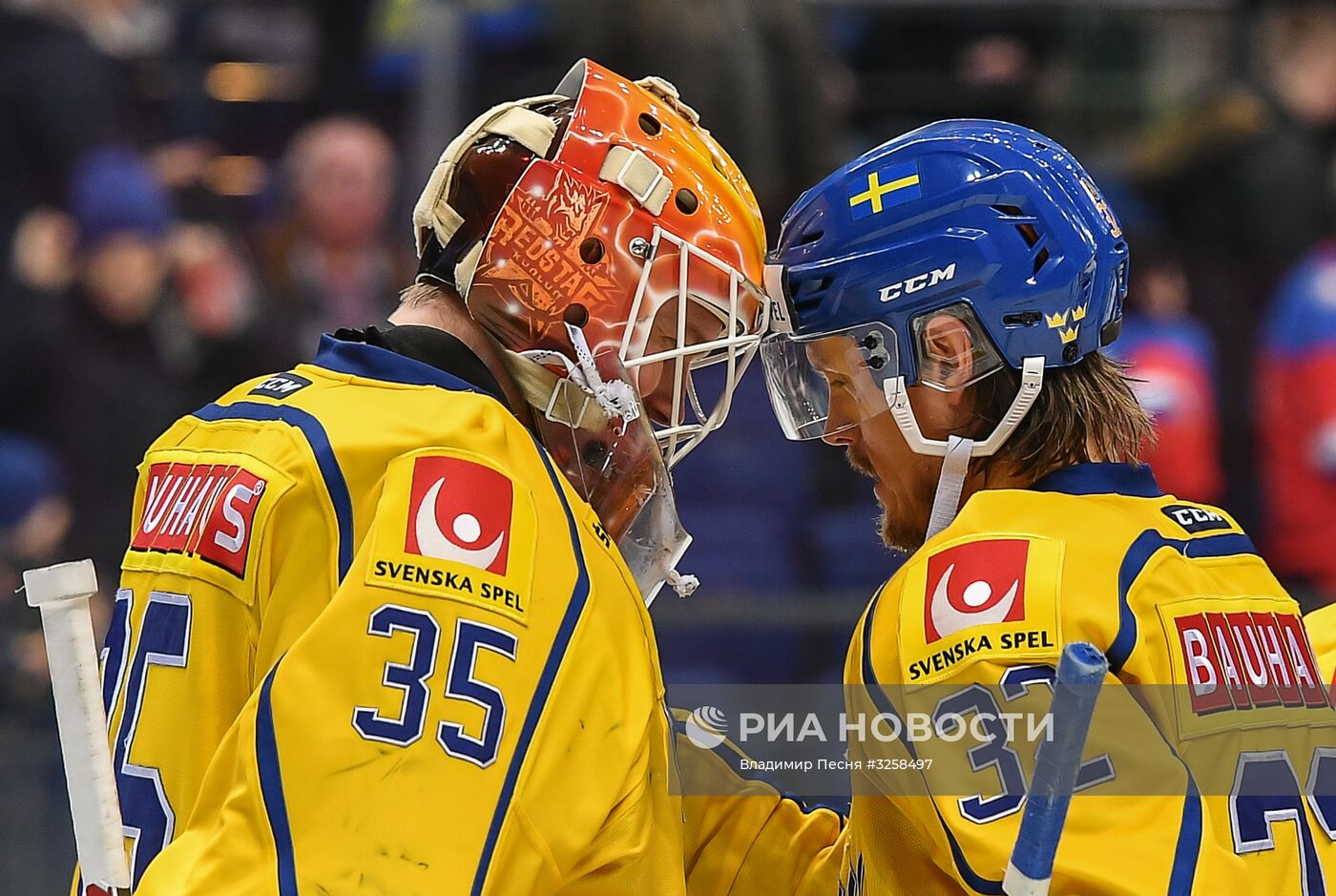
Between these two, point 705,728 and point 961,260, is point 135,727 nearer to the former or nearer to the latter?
point 705,728

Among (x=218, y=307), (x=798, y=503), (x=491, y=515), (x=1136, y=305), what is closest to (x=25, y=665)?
(x=218, y=307)

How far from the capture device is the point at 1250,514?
6.20 meters

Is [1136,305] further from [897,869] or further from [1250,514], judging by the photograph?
[897,869]

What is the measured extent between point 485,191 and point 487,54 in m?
3.65

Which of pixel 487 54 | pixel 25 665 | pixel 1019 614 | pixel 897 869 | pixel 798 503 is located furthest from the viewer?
pixel 487 54

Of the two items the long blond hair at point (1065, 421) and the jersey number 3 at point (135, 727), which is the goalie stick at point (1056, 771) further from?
the jersey number 3 at point (135, 727)

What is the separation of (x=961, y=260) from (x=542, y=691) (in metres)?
0.93

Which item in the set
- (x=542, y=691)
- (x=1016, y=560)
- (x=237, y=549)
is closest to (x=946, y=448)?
(x=1016, y=560)

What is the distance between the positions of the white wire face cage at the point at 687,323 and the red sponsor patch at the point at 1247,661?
81 cm

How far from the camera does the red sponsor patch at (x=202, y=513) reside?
2398mm

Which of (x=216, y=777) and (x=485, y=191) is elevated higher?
(x=485, y=191)

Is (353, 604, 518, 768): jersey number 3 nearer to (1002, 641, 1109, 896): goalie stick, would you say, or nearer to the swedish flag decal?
(1002, 641, 1109, 896): goalie stick

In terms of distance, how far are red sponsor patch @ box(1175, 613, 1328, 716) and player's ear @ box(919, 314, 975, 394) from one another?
0.52 meters

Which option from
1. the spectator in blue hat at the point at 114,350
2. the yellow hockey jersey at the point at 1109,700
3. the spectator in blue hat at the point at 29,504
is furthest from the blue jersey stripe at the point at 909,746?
the spectator in blue hat at the point at 29,504
